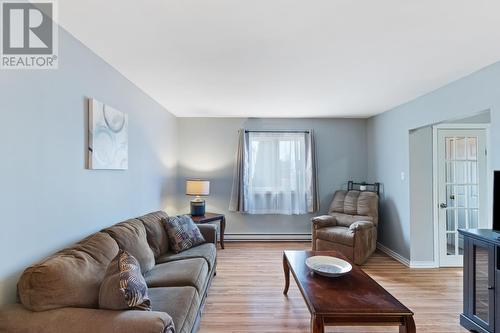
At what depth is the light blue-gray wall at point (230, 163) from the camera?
5098 mm

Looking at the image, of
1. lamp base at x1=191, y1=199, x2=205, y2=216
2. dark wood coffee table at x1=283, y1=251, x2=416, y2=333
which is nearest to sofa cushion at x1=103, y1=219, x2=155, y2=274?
dark wood coffee table at x1=283, y1=251, x2=416, y2=333

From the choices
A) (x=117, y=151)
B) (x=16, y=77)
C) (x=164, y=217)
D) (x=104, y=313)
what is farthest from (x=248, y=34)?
(x=164, y=217)

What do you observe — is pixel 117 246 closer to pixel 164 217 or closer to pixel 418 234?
pixel 164 217

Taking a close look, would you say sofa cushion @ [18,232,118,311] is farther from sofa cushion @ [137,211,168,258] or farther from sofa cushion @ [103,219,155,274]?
sofa cushion @ [137,211,168,258]

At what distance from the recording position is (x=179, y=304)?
1783 millimetres

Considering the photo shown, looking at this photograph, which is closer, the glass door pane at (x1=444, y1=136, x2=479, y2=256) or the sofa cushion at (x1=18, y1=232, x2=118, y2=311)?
the sofa cushion at (x1=18, y1=232, x2=118, y2=311)

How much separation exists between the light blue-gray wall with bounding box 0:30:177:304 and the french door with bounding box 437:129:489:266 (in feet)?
13.5

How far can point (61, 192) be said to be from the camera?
6.28 ft

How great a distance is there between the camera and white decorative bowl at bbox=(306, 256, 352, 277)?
2182 millimetres

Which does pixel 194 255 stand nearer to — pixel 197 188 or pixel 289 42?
pixel 197 188

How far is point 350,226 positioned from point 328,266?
1.86 meters

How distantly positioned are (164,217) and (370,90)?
2.93m

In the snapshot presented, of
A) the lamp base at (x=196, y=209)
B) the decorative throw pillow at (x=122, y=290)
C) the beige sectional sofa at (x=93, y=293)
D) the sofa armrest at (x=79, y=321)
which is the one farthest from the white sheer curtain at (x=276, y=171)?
the sofa armrest at (x=79, y=321)

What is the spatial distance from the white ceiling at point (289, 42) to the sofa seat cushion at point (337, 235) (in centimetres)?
197
